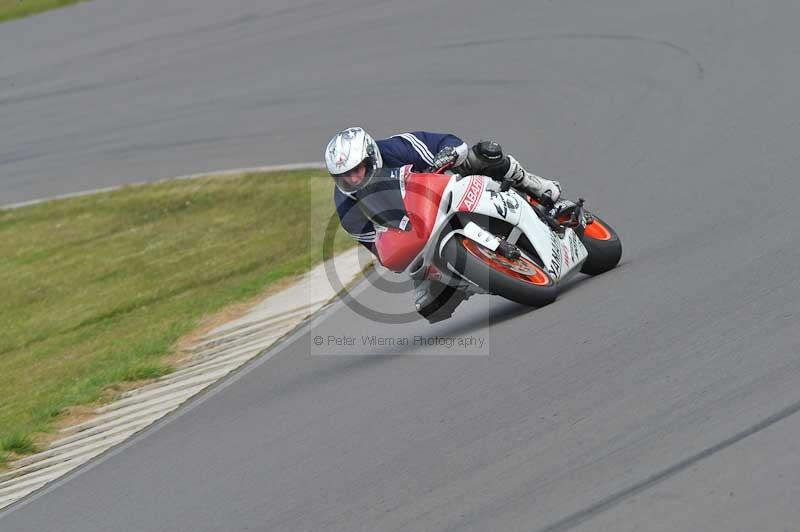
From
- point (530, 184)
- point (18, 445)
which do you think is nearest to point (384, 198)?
point (530, 184)

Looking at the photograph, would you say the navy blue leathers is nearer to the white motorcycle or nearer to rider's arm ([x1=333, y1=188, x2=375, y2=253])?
rider's arm ([x1=333, y1=188, x2=375, y2=253])

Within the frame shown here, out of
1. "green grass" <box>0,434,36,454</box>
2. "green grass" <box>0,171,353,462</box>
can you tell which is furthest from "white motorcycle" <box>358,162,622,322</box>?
"green grass" <box>0,434,36,454</box>

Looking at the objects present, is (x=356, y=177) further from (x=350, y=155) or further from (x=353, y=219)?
(x=353, y=219)

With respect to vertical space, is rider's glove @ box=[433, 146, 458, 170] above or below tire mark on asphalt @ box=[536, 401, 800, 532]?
above

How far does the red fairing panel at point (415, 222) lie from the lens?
7652 millimetres

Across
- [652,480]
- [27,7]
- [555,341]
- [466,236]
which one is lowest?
[652,480]

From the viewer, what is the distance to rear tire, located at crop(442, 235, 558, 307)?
754cm

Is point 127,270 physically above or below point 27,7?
below

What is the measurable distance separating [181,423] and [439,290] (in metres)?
1.90

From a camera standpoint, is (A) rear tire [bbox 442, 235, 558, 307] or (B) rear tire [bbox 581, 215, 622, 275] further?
(B) rear tire [bbox 581, 215, 622, 275]

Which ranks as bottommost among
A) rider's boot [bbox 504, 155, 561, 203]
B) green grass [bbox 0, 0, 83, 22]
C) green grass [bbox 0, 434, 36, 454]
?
green grass [bbox 0, 434, 36, 454]

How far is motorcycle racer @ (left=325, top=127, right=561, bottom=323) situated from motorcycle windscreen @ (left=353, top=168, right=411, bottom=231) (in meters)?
0.07

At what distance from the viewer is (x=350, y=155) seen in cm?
764

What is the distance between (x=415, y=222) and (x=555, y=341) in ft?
4.16
